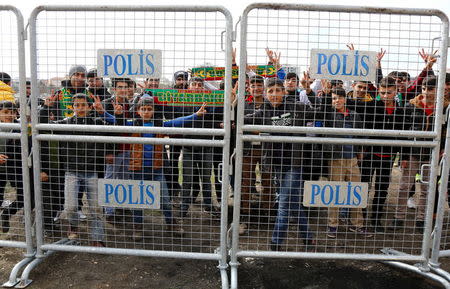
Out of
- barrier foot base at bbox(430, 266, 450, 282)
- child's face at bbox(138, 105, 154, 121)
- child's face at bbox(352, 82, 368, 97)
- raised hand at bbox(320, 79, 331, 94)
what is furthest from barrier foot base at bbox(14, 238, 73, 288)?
barrier foot base at bbox(430, 266, 450, 282)

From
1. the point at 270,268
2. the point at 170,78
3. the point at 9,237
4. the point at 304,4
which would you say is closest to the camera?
the point at 304,4

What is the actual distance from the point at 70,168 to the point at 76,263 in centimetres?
102

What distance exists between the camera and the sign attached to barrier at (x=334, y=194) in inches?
141

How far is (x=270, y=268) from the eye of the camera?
13.0 feet

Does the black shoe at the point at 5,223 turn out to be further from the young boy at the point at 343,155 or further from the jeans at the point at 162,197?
the young boy at the point at 343,155

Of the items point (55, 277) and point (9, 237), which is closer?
point (55, 277)

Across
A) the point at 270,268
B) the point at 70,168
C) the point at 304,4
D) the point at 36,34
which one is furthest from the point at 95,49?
the point at 270,268

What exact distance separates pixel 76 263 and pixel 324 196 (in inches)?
105

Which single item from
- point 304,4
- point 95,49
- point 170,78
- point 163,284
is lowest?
point 163,284

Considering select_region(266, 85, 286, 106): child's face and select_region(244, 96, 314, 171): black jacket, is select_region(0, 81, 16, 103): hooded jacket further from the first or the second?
select_region(266, 85, 286, 106): child's face

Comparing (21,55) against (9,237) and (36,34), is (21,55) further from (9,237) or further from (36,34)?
(9,237)

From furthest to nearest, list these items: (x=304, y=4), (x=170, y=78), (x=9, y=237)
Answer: (x=9, y=237) < (x=170, y=78) < (x=304, y=4)

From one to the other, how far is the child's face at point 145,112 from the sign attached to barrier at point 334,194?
1794mm

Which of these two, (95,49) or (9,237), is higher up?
(95,49)
